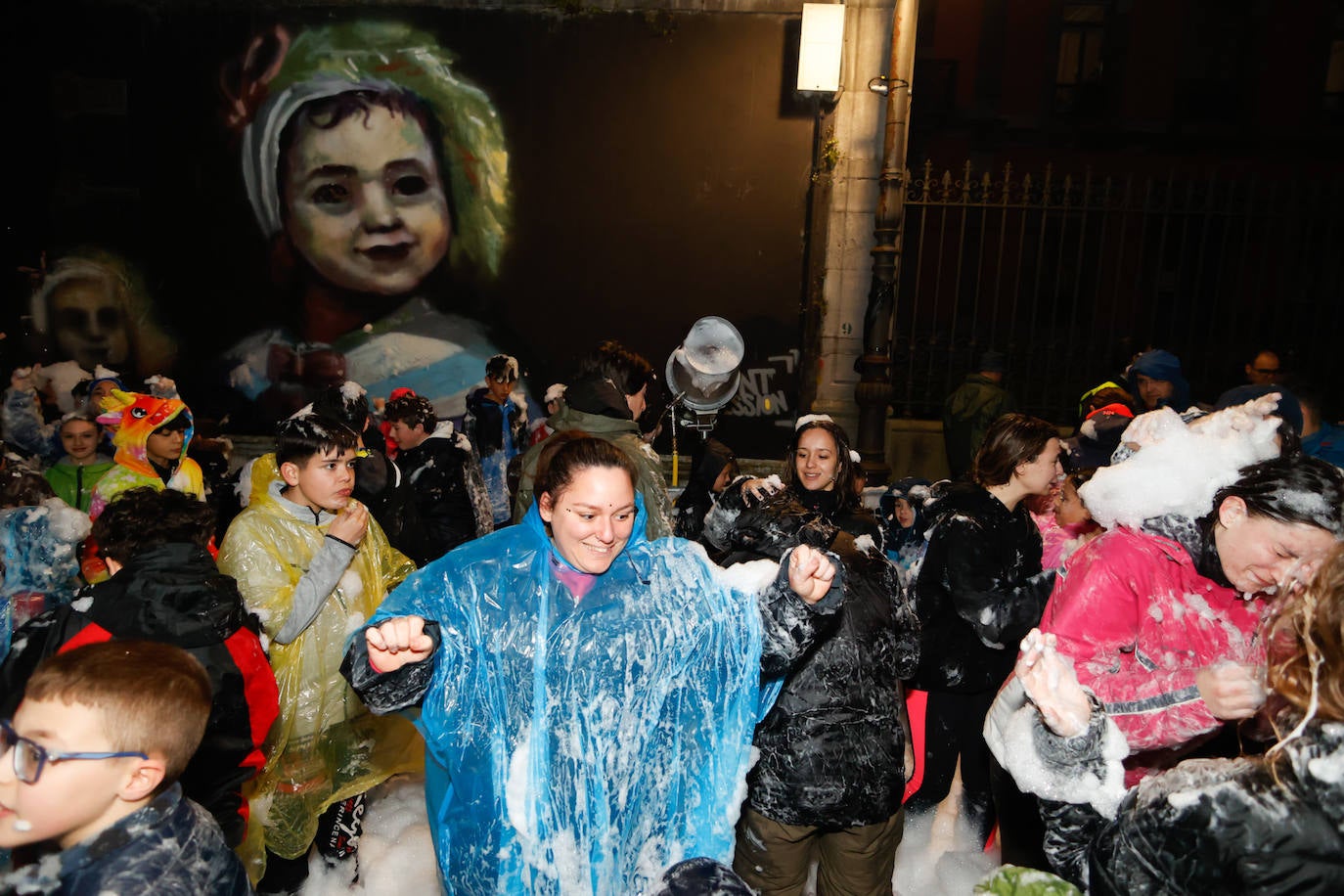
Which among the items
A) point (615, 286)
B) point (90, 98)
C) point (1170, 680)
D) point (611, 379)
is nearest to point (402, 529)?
point (611, 379)

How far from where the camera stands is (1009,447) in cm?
342

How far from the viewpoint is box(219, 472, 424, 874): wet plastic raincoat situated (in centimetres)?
304

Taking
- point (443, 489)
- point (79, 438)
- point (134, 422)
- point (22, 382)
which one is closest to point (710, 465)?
point (443, 489)

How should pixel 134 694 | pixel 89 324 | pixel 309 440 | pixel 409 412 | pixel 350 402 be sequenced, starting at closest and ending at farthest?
pixel 134 694, pixel 309 440, pixel 350 402, pixel 409 412, pixel 89 324

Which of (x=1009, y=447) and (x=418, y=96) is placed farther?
(x=418, y=96)

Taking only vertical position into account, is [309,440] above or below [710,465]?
above

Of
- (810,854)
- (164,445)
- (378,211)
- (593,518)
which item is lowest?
(810,854)

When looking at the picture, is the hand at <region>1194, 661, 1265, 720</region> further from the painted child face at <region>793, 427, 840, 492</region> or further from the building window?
the building window

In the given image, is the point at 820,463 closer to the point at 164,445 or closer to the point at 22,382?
the point at 164,445

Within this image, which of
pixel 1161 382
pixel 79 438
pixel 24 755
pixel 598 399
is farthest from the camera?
pixel 1161 382

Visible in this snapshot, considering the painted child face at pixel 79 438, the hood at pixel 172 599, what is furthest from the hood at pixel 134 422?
the hood at pixel 172 599

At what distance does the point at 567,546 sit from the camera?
2.21m

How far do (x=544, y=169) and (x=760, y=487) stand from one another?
6.37 meters

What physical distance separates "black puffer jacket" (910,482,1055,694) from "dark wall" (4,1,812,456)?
545cm
